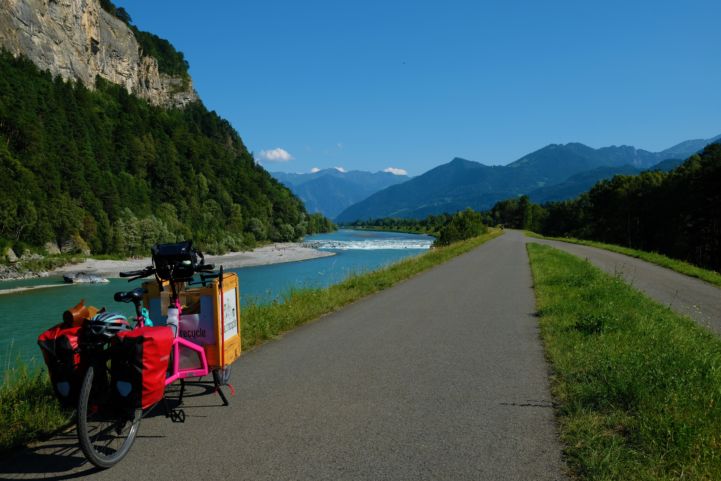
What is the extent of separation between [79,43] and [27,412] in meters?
143

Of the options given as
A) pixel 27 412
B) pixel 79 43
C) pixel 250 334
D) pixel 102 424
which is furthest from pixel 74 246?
pixel 79 43

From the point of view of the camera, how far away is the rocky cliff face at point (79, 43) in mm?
99312

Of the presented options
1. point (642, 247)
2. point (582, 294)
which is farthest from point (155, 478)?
point (642, 247)

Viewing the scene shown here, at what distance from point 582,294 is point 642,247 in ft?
199

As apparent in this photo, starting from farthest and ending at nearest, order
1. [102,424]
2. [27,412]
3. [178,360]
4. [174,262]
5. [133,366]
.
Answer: [174,262]
[178,360]
[27,412]
[102,424]
[133,366]

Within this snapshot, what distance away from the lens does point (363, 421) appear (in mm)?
4707

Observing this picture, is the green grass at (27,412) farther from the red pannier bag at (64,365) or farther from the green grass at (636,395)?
the green grass at (636,395)

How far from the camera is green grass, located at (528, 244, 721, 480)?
367 centimetres

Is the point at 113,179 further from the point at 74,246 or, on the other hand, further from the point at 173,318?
the point at 173,318

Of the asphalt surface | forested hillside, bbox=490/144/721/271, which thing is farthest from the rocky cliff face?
the asphalt surface

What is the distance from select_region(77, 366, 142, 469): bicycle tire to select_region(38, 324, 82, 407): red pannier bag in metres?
0.14

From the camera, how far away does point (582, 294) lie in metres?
12.2

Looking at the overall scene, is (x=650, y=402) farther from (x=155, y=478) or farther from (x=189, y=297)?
(x=189, y=297)

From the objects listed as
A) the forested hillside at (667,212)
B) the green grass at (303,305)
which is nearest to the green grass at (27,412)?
the green grass at (303,305)
